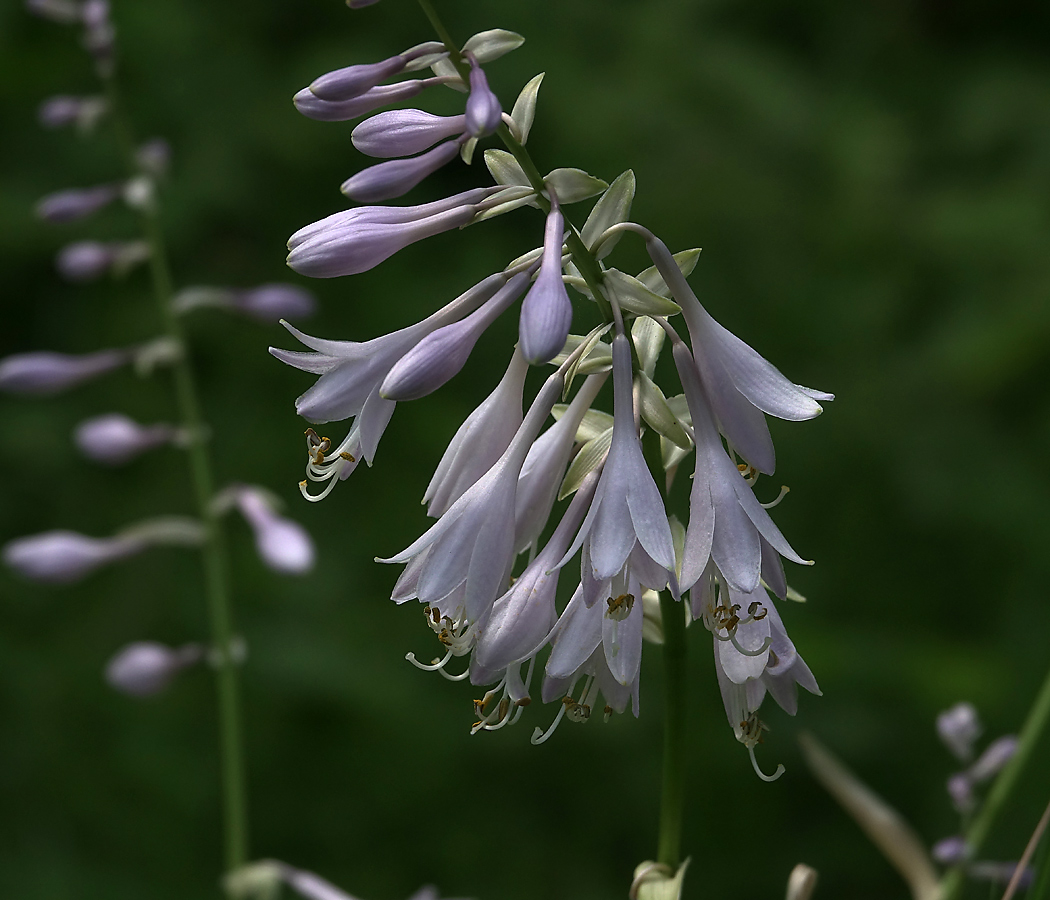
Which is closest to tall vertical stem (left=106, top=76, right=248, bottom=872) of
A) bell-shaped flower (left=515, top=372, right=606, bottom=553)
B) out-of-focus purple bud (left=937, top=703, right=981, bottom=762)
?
bell-shaped flower (left=515, top=372, right=606, bottom=553)

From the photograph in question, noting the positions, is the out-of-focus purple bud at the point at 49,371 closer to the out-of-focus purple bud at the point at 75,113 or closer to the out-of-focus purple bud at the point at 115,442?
the out-of-focus purple bud at the point at 115,442

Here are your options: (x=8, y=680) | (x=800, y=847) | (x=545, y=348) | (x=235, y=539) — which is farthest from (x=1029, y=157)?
(x=8, y=680)

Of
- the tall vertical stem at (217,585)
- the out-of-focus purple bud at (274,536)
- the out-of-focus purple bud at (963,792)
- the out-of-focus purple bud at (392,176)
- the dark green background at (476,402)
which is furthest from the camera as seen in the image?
the dark green background at (476,402)

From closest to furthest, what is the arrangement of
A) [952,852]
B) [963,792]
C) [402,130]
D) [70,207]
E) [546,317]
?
[546,317] < [402,130] < [952,852] < [963,792] < [70,207]

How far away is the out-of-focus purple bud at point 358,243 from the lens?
3.95 ft

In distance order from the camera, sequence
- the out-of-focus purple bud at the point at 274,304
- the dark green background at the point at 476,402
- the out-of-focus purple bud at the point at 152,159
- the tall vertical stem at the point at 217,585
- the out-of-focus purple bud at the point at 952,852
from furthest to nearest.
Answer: the dark green background at the point at 476,402
the out-of-focus purple bud at the point at 152,159
the out-of-focus purple bud at the point at 274,304
the tall vertical stem at the point at 217,585
the out-of-focus purple bud at the point at 952,852

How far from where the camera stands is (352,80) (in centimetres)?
121

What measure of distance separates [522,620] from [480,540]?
3.9 inches

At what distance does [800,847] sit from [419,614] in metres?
1.81

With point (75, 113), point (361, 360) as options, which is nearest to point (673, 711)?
point (361, 360)

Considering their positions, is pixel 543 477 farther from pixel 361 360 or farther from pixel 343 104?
pixel 343 104

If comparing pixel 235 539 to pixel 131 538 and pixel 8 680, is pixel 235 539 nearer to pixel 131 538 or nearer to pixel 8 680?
pixel 8 680

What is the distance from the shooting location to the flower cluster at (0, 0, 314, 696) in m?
2.62

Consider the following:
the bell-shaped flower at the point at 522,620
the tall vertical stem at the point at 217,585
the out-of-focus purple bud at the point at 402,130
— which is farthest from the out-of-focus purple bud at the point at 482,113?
the tall vertical stem at the point at 217,585
